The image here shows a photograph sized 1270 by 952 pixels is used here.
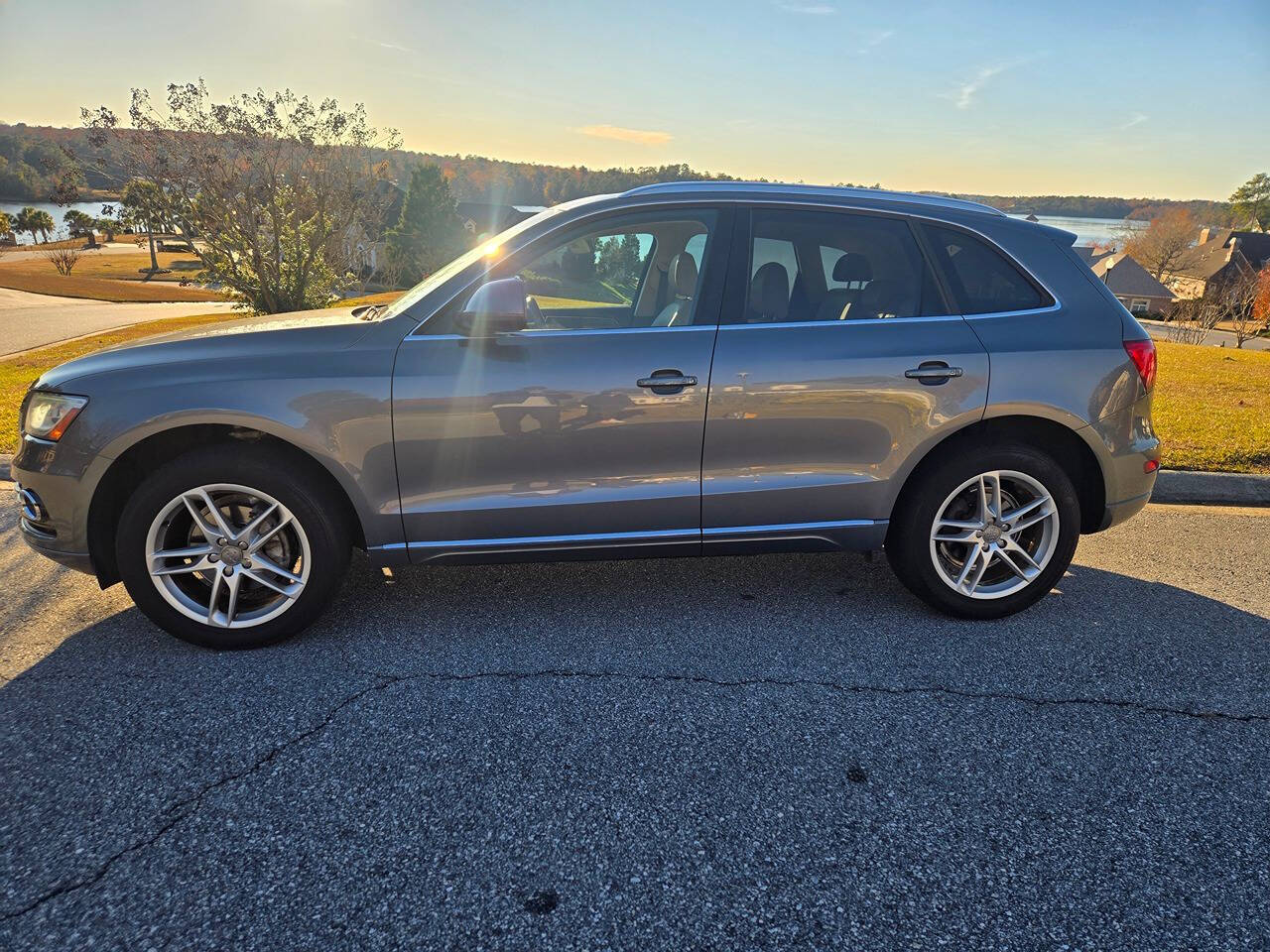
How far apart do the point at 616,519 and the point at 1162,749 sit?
2200 millimetres

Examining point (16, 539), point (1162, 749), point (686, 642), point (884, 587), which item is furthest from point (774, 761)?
point (16, 539)

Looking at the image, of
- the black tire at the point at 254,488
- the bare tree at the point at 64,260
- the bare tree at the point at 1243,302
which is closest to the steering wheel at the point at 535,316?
the black tire at the point at 254,488

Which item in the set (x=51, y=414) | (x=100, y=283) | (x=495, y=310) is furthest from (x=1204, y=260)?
(x=51, y=414)

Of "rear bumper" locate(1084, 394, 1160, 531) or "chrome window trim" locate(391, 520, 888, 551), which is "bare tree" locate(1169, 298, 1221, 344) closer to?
"rear bumper" locate(1084, 394, 1160, 531)

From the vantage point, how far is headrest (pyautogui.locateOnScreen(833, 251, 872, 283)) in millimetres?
3590

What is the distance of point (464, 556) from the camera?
11.2ft

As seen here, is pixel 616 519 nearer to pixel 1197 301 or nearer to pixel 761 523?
pixel 761 523

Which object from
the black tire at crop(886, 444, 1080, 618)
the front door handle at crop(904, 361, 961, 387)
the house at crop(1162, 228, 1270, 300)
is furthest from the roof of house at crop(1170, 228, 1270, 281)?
the front door handle at crop(904, 361, 961, 387)

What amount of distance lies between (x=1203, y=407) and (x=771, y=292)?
684 cm

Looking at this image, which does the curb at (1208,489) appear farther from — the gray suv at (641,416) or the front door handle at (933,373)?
the front door handle at (933,373)

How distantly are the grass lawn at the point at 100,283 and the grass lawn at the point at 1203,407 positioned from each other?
13318 mm

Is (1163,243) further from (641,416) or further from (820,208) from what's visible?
(641,416)

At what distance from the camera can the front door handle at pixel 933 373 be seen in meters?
3.46

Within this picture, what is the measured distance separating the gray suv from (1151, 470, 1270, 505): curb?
2.44 metres
